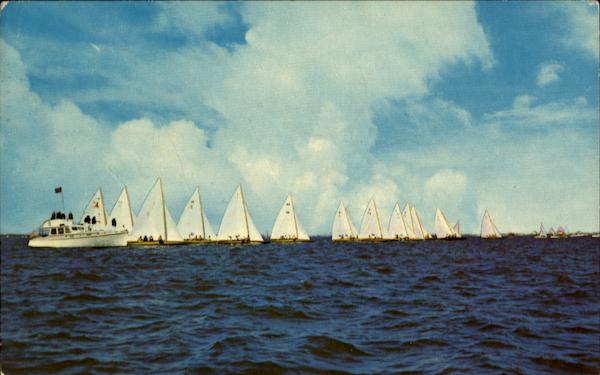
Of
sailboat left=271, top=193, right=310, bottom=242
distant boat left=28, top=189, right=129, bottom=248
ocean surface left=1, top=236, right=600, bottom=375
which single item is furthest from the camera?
sailboat left=271, top=193, right=310, bottom=242

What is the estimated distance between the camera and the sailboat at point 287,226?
105 meters

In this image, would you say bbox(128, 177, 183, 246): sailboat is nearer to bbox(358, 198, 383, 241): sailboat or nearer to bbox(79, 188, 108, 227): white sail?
bbox(79, 188, 108, 227): white sail

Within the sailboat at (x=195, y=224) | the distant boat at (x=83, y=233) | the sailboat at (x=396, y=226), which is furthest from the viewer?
the sailboat at (x=396, y=226)

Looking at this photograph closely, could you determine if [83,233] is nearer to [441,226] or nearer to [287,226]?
[287,226]

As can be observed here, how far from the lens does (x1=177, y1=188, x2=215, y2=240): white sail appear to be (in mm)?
88062

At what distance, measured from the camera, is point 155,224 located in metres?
81.8

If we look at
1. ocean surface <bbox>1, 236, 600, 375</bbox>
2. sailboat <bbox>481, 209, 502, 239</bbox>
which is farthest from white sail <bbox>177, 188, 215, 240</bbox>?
sailboat <bbox>481, 209, 502, 239</bbox>

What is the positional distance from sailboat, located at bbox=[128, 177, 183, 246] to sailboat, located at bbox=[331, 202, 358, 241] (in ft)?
163

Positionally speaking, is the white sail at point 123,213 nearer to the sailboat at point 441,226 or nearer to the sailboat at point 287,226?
the sailboat at point 287,226

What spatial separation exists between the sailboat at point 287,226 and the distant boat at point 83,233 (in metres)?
39.1

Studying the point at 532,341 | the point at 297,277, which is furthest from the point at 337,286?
the point at 532,341

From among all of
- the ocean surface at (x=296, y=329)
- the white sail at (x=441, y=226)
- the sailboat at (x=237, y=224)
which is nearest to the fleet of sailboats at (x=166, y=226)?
the sailboat at (x=237, y=224)

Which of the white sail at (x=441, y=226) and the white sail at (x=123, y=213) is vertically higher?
the white sail at (x=123, y=213)

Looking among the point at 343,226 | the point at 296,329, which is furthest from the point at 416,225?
the point at 296,329
